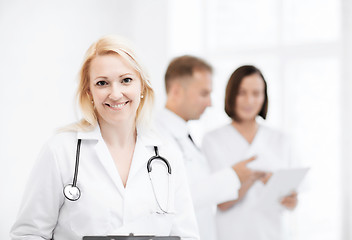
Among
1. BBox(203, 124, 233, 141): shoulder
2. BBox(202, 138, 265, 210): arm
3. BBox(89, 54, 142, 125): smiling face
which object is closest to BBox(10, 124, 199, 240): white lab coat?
BBox(89, 54, 142, 125): smiling face

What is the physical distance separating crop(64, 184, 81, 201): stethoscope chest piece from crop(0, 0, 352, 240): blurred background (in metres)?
1.17

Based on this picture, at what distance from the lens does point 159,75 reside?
3654 mm

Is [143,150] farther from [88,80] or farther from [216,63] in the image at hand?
[216,63]

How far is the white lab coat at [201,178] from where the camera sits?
1933 millimetres

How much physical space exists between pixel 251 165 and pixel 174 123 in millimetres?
453

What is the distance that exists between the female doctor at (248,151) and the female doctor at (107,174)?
2.49 feet

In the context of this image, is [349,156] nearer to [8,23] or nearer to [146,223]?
[146,223]

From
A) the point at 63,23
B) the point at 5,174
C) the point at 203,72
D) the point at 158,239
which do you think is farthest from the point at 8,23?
the point at 158,239

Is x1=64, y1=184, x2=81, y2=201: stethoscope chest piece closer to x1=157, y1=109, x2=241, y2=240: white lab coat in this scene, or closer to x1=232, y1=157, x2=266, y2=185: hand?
x1=157, y1=109, x2=241, y2=240: white lab coat

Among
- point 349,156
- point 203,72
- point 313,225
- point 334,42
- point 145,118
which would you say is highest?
point 334,42

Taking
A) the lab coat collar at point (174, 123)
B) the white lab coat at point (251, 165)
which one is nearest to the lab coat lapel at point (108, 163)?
the lab coat collar at point (174, 123)

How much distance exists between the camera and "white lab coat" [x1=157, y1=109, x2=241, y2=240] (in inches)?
76.1

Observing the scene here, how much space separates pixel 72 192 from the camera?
126cm

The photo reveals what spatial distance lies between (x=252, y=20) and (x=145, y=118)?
2.79 metres
